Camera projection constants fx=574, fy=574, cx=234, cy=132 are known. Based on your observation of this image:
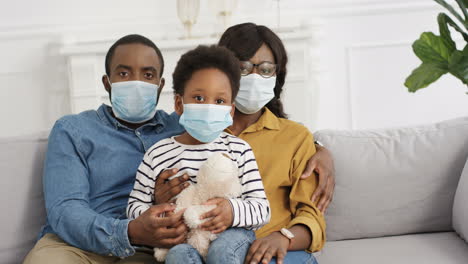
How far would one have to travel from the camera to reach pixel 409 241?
1.88 meters

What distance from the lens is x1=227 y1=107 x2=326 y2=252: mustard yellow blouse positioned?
166cm

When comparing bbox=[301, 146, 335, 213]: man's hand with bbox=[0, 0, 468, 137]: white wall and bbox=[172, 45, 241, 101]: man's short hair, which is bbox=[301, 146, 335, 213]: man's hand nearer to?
bbox=[172, 45, 241, 101]: man's short hair

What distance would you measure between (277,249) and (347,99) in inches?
94.4

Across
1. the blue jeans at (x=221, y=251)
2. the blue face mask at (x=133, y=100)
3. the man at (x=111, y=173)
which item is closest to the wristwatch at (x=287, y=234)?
the blue jeans at (x=221, y=251)

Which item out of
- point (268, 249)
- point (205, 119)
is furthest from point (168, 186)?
point (268, 249)

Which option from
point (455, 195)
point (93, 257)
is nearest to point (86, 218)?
point (93, 257)

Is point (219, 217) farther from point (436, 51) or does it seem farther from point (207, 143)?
point (436, 51)

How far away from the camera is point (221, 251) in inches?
53.0

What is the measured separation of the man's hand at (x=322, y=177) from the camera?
170 cm

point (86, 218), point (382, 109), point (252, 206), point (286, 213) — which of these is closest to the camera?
point (252, 206)

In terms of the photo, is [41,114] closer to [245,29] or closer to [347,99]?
[347,99]

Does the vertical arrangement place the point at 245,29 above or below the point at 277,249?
above

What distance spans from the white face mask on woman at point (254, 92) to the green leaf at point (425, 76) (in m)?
0.43

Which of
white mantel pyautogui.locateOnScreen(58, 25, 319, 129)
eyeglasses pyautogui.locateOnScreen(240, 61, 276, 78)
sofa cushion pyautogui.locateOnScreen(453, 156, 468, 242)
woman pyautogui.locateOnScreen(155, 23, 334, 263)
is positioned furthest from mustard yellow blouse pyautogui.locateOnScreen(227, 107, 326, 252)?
white mantel pyautogui.locateOnScreen(58, 25, 319, 129)
